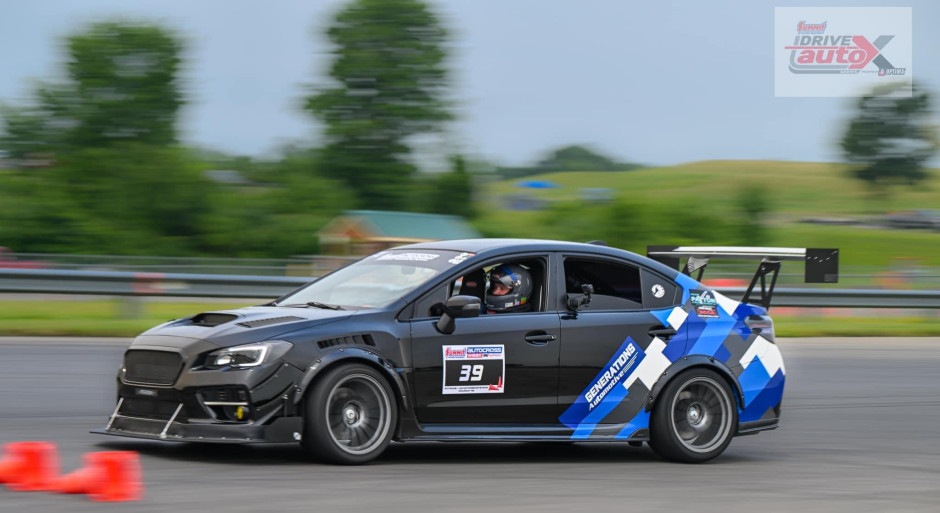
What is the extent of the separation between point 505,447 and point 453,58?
67061mm

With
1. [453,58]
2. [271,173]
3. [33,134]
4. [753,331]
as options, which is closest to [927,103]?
[453,58]

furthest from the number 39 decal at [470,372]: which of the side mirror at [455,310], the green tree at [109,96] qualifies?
the green tree at [109,96]

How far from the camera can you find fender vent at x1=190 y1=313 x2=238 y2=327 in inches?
300

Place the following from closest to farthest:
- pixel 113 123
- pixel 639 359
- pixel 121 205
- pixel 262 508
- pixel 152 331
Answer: pixel 262 508 → pixel 152 331 → pixel 639 359 → pixel 121 205 → pixel 113 123

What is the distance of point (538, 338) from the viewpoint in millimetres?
8180

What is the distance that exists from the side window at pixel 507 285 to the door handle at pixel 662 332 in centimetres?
86

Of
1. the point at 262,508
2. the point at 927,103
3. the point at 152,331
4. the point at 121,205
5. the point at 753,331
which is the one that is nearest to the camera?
the point at 262,508

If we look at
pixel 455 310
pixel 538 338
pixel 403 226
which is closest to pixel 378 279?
pixel 455 310

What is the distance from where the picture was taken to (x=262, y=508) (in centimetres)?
591

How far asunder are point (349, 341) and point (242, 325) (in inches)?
25.5

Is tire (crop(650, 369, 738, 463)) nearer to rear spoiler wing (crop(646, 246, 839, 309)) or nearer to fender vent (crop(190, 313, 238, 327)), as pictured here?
rear spoiler wing (crop(646, 246, 839, 309))

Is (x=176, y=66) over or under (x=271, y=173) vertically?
over

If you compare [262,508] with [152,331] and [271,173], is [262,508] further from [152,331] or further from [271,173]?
[271,173]

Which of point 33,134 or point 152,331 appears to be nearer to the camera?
point 152,331
